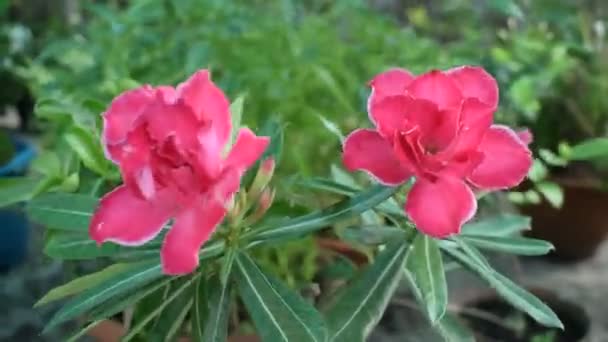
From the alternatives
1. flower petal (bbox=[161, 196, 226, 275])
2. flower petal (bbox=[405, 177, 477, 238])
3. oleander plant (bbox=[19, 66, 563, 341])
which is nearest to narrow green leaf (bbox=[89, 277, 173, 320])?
oleander plant (bbox=[19, 66, 563, 341])

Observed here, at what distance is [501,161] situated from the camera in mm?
659

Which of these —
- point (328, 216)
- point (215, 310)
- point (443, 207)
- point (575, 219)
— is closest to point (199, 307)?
point (215, 310)

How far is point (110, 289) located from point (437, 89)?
294mm

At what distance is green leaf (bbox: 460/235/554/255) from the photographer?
821 millimetres

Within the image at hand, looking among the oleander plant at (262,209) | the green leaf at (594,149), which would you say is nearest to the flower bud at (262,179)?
the oleander plant at (262,209)

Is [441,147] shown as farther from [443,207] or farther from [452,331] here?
[452,331]

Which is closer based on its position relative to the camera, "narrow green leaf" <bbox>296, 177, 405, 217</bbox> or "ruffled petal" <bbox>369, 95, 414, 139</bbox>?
"ruffled petal" <bbox>369, 95, 414, 139</bbox>

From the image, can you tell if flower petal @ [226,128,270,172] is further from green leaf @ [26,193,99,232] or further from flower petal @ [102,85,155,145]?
green leaf @ [26,193,99,232]

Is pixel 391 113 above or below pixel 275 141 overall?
above

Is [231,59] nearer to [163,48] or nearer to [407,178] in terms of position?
[163,48]

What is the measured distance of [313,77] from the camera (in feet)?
4.22

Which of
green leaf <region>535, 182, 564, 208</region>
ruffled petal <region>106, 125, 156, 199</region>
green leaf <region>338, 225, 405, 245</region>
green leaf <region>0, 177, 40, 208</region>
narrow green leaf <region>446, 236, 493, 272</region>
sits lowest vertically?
green leaf <region>535, 182, 564, 208</region>

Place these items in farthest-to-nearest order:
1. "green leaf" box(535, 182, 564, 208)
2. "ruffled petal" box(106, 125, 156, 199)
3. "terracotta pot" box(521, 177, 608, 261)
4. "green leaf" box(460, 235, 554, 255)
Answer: "terracotta pot" box(521, 177, 608, 261) → "green leaf" box(535, 182, 564, 208) → "green leaf" box(460, 235, 554, 255) → "ruffled petal" box(106, 125, 156, 199)

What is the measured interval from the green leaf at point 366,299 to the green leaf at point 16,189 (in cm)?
36
